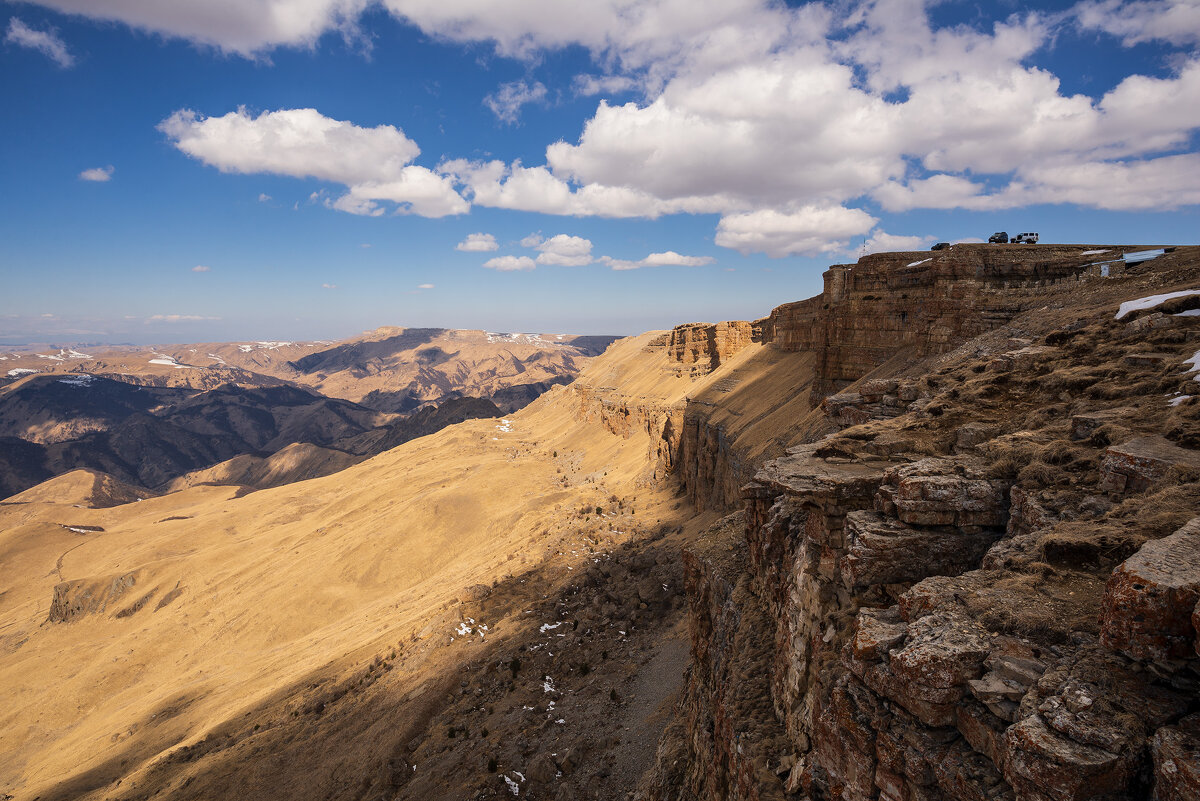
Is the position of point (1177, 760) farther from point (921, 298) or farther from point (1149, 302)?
point (921, 298)

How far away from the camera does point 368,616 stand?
31609 mm

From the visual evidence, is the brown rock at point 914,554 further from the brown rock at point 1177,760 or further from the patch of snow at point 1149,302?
the patch of snow at point 1149,302

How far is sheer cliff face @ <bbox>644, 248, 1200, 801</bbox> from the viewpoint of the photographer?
4.05 metres

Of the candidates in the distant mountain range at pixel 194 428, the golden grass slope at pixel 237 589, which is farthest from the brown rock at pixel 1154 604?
the distant mountain range at pixel 194 428

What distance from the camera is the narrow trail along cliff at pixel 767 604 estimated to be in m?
4.87

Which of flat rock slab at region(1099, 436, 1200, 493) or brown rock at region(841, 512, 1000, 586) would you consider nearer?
flat rock slab at region(1099, 436, 1200, 493)

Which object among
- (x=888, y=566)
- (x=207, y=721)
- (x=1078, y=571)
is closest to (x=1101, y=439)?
(x=1078, y=571)

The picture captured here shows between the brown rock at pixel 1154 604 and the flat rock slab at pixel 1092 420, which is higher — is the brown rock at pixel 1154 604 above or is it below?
below

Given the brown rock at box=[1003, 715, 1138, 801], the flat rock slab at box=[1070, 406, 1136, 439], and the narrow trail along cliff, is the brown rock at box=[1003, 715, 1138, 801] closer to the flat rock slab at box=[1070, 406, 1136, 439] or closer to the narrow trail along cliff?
the narrow trail along cliff

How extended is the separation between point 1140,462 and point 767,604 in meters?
6.16

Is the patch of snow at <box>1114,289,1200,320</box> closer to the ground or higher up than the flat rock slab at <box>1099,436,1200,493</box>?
higher up

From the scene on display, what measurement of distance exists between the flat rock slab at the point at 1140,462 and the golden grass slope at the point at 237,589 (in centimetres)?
2495

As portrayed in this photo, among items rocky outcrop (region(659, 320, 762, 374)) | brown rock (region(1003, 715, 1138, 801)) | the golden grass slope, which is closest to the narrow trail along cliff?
brown rock (region(1003, 715, 1138, 801))

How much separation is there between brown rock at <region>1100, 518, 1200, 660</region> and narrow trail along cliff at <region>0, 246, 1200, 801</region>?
0.08 feet
